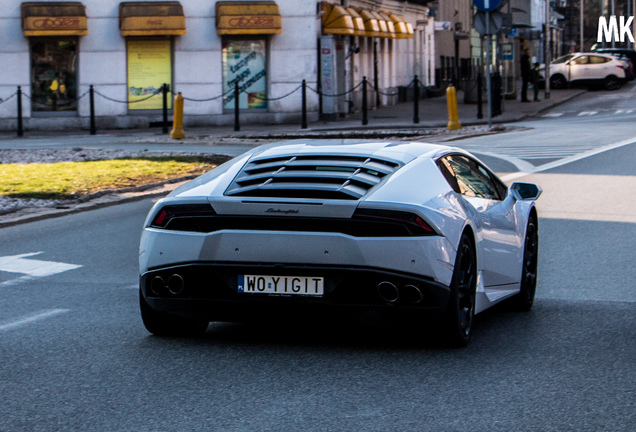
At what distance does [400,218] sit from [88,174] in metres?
12.6

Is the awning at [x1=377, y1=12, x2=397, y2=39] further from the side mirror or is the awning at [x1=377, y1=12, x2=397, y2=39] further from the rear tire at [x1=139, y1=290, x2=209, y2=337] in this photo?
the rear tire at [x1=139, y1=290, x2=209, y2=337]

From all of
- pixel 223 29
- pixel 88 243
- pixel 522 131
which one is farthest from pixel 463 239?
pixel 223 29

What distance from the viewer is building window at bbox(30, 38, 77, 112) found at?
35094 mm

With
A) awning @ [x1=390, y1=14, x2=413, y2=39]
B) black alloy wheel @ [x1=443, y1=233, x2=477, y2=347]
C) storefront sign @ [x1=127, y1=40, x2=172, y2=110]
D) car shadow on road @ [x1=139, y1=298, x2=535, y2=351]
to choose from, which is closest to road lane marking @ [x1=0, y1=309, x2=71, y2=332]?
car shadow on road @ [x1=139, y1=298, x2=535, y2=351]

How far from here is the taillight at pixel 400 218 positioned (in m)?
5.89

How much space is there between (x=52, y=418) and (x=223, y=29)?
30.3m

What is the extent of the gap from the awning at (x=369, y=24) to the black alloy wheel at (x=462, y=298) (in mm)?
33950

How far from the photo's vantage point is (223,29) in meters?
34.6

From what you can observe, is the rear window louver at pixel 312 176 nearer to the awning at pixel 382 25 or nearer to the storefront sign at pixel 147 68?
the storefront sign at pixel 147 68

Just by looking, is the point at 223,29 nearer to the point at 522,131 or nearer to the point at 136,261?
the point at 522,131

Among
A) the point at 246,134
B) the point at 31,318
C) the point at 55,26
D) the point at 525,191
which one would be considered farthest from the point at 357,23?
the point at 31,318

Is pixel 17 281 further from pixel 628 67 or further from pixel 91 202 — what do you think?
pixel 628 67

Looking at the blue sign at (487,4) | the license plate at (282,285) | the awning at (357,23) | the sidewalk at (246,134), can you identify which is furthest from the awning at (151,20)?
the license plate at (282,285)

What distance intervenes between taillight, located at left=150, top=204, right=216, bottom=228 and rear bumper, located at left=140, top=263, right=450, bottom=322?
248 millimetres
